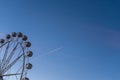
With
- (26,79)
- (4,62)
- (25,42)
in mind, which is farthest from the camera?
(25,42)

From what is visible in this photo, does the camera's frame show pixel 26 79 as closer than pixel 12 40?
Yes

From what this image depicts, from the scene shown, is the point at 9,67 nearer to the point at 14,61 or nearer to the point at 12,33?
the point at 14,61

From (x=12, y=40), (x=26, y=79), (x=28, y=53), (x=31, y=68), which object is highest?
(x=12, y=40)

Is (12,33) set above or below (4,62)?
above

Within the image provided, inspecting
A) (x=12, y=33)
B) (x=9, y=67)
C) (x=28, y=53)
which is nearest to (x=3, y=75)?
(x=9, y=67)

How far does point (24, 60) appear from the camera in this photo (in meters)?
A: 45.3

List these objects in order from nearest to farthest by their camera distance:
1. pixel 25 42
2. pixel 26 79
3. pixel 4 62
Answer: pixel 26 79
pixel 4 62
pixel 25 42

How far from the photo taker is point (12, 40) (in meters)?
49.0

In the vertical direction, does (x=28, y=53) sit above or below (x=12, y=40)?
below

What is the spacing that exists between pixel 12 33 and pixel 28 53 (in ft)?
17.9

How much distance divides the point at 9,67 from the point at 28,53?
4.06m

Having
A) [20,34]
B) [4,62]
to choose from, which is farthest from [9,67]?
[20,34]

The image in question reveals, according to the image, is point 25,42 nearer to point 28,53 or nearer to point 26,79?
point 28,53

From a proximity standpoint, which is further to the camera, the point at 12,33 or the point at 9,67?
the point at 12,33
